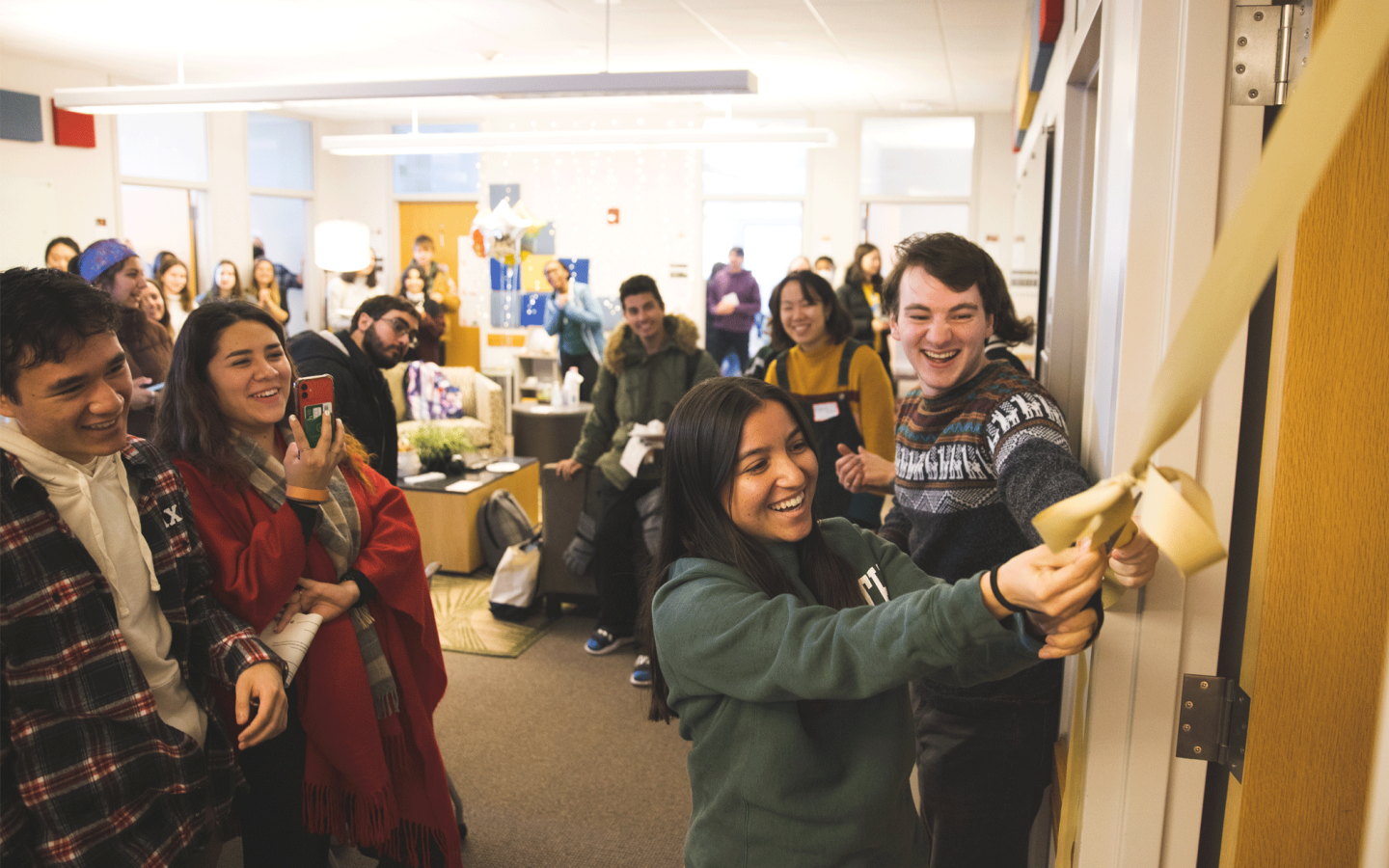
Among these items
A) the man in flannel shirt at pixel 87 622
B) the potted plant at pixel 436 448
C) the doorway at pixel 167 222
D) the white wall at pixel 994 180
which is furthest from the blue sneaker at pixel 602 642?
the white wall at pixel 994 180

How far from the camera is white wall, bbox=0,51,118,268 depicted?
281 inches

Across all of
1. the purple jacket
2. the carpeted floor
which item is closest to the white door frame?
the carpeted floor

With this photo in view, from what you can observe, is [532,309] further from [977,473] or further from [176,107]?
[977,473]

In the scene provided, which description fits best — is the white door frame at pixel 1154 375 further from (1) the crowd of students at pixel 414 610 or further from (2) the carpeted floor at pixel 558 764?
(2) the carpeted floor at pixel 558 764

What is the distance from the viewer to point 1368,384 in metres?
0.84

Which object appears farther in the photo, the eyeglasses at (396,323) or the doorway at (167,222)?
the doorway at (167,222)

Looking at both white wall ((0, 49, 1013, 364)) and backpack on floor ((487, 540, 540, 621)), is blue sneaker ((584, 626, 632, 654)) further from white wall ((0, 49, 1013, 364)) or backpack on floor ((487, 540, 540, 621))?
white wall ((0, 49, 1013, 364))

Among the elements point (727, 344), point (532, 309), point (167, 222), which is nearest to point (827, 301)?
point (727, 344)

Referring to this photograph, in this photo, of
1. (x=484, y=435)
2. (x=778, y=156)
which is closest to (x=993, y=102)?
(x=778, y=156)

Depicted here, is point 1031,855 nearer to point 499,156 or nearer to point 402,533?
point 402,533

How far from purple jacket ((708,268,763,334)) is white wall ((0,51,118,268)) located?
5.55 meters

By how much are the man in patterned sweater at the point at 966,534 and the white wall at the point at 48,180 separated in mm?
7769

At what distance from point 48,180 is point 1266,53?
889 centimetres

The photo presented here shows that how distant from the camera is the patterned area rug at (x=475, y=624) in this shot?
12.5 feet
